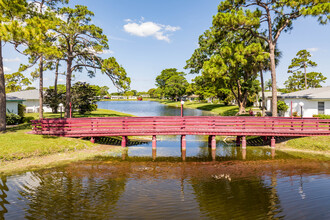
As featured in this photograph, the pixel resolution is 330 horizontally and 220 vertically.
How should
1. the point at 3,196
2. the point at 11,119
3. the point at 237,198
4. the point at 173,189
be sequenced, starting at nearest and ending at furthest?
the point at 237,198
the point at 3,196
the point at 173,189
the point at 11,119

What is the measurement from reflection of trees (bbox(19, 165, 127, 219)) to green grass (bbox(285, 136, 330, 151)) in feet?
51.1

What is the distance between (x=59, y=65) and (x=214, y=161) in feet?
102

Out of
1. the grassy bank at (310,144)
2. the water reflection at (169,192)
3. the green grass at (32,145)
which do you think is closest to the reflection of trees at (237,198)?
the water reflection at (169,192)

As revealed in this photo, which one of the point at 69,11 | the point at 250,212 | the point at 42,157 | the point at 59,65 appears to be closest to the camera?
the point at 250,212

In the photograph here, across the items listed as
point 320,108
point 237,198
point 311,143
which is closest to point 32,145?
point 237,198

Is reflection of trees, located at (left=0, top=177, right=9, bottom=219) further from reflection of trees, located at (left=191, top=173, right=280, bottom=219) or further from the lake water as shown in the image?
reflection of trees, located at (left=191, top=173, right=280, bottom=219)

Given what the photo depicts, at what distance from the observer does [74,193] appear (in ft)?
32.1

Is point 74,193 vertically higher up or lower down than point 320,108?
lower down

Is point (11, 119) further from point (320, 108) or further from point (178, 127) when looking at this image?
point (320, 108)

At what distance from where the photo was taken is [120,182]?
11141mm

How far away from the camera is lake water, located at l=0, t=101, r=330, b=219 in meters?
8.09

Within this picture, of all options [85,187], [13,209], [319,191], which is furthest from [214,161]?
[13,209]

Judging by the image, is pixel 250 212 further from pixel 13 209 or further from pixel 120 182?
pixel 13 209

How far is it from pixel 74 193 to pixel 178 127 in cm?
1104
